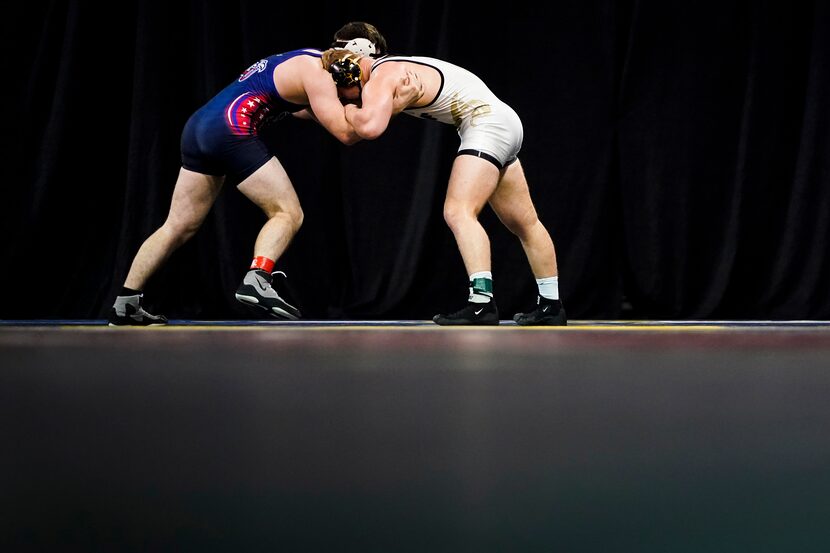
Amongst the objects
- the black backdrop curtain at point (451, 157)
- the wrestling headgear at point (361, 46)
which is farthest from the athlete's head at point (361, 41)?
the black backdrop curtain at point (451, 157)

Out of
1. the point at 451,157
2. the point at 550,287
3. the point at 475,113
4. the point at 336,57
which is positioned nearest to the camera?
the point at 336,57

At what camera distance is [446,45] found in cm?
400

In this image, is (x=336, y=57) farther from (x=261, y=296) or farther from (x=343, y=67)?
(x=261, y=296)

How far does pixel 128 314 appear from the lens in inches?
106

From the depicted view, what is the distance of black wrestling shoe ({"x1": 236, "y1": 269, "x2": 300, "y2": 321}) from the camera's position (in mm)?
2516

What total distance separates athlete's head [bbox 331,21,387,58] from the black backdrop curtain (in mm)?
1311

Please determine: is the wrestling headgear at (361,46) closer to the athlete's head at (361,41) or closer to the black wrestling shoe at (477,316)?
the athlete's head at (361,41)

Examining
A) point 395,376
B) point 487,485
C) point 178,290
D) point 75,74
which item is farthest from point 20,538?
point 75,74

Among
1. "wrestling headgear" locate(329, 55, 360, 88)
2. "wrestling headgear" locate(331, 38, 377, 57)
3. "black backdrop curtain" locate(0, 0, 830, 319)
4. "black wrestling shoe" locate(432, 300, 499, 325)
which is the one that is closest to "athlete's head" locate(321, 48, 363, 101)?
"wrestling headgear" locate(329, 55, 360, 88)

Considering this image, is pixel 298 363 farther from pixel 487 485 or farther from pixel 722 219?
pixel 722 219

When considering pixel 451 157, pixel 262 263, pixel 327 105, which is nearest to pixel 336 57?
pixel 327 105

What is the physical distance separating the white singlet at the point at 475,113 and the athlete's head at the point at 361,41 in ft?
0.48

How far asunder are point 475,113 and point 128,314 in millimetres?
1278

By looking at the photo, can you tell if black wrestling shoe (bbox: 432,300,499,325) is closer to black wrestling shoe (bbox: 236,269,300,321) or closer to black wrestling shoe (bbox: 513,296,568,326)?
black wrestling shoe (bbox: 513,296,568,326)
